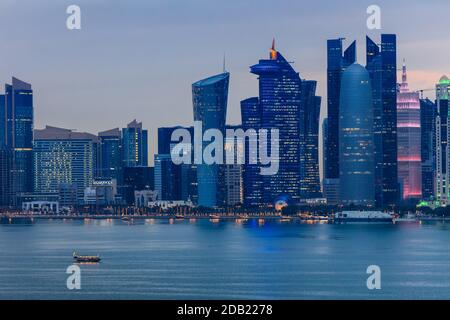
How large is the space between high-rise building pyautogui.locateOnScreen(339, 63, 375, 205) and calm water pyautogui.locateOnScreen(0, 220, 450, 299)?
217ft

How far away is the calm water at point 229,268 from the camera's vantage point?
35.8 metres

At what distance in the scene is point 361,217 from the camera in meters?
124

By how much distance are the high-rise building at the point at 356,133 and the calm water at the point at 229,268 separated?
6625 cm

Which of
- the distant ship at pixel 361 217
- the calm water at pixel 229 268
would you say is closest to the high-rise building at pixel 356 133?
the distant ship at pixel 361 217

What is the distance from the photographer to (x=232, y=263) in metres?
51.5

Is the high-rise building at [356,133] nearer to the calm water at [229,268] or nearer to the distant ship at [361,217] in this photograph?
the distant ship at [361,217]

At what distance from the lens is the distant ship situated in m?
123

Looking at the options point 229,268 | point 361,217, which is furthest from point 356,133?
point 229,268

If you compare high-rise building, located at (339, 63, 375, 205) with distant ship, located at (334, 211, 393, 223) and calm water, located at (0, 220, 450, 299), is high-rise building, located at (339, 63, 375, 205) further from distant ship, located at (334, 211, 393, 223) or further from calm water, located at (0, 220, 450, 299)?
calm water, located at (0, 220, 450, 299)

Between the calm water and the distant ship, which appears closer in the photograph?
the calm water

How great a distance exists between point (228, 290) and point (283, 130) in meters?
121

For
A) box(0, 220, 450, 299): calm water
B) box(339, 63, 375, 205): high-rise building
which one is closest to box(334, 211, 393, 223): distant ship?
box(339, 63, 375, 205): high-rise building
